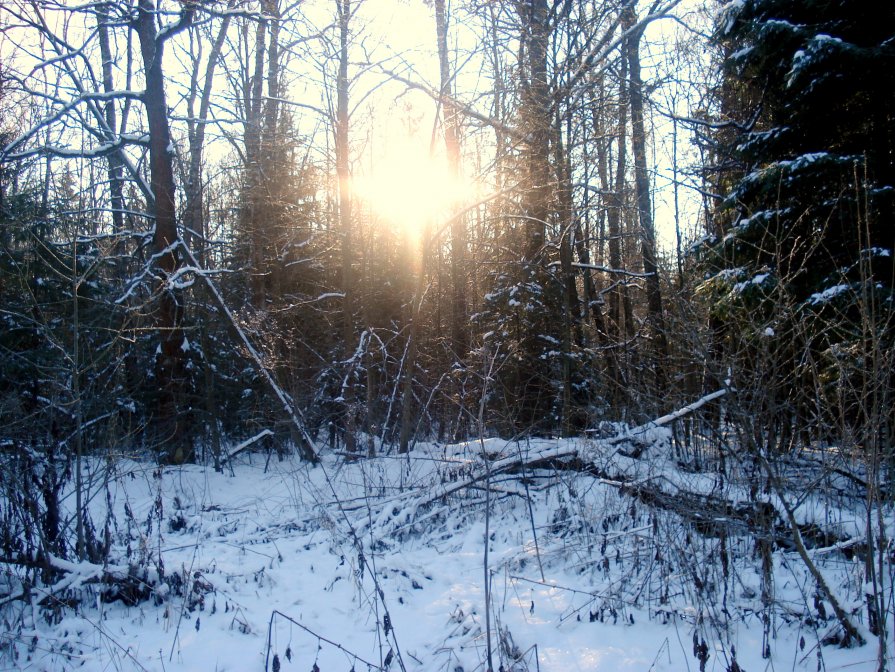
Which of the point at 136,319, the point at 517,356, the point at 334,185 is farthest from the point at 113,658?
the point at 334,185

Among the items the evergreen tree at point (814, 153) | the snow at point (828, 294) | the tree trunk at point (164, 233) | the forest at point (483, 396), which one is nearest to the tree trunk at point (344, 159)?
the forest at point (483, 396)

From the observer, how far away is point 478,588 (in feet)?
16.8

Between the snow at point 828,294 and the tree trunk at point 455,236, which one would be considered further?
the tree trunk at point 455,236

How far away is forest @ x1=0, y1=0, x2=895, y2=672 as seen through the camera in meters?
4.25

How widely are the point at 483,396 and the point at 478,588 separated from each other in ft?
6.73

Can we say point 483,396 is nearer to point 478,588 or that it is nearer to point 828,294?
point 478,588

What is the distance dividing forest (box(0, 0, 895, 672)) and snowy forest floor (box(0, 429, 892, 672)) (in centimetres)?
4

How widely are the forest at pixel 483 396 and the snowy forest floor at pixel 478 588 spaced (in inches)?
1.4

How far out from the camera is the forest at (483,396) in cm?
425

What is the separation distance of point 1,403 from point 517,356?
842 centimetres

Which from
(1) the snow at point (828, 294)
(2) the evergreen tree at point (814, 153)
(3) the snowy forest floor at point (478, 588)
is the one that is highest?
(2) the evergreen tree at point (814, 153)

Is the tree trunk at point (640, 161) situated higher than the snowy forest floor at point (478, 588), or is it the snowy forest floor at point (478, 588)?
the tree trunk at point (640, 161)

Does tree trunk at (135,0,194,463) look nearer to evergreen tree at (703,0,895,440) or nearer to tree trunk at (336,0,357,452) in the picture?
tree trunk at (336,0,357,452)

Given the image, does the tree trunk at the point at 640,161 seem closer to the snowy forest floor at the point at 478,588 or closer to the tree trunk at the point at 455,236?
the tree trunk at the point at 455,236
